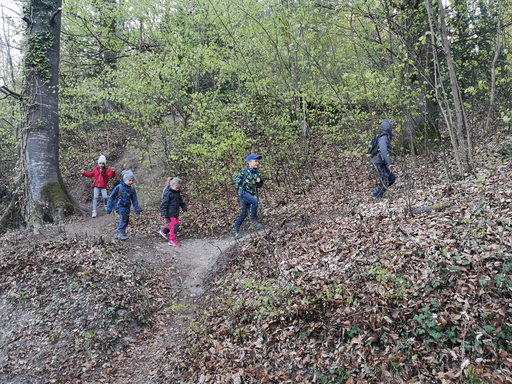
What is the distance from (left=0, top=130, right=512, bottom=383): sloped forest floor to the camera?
11.5 feet

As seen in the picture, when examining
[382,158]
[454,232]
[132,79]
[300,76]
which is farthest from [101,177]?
[454,232]

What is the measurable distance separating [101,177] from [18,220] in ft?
13.8

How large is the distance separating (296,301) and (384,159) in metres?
4.59

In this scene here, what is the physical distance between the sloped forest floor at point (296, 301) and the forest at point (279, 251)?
3 cm

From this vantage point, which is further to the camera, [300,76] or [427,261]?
[300,76]

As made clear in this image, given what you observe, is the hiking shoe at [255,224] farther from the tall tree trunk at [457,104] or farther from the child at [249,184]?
the tall tree trunk at [457,104]

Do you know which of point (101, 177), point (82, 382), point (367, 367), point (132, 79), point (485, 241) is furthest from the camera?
point (101, 177)

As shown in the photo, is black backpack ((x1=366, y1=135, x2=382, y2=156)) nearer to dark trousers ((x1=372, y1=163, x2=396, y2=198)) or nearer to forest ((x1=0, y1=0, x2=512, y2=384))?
dark trousers ((x1=372, y1=163, x2=396, y2=198))

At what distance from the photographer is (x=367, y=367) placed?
3441 millimetres

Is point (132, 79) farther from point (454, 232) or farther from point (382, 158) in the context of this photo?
point (454, 232)

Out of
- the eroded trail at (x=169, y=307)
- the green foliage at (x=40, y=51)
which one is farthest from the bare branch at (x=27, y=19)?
the eroded trail at (x=169, y=307)

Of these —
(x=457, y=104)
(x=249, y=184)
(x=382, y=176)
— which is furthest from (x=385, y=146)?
(x=249, y=184)

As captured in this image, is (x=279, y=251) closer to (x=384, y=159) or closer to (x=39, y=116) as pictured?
(x=384, y=159)

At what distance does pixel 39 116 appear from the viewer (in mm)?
10984
